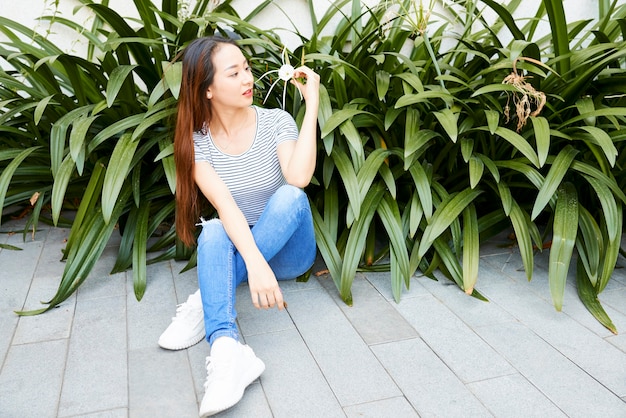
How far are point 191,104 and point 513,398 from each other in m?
1.22

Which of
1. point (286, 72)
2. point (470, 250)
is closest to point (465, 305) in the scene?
point (470, 250)

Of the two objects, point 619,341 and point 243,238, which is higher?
point 243,238

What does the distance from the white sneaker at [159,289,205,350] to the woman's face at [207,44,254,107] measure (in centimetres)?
61

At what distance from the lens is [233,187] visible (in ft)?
6.20

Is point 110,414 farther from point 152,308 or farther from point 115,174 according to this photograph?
point 115,174

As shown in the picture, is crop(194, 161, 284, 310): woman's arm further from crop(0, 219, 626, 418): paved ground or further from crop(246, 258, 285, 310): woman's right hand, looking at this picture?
crop(0, 219, 626, 418): paved ground

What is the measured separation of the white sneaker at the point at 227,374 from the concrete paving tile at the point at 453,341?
0.54m

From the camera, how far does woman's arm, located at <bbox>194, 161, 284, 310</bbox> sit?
1.66 meters

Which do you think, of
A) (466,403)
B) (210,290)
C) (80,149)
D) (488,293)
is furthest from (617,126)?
(80,149)

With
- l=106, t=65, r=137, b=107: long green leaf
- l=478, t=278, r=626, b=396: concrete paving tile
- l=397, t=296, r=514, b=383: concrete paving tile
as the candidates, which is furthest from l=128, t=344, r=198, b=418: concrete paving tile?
l=478, t=278, r=626, b=396: concrete paving tile

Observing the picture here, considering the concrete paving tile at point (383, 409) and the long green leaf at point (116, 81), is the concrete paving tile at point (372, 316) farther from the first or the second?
the long green leaf at point (116, 81)

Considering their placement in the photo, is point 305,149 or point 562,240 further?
point 562,240

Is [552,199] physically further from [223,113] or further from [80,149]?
[80,149]

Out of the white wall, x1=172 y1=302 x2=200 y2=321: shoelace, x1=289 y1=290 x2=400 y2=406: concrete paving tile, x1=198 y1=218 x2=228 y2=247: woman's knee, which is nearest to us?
x1=289 y1=290 x2=400 y2=406: concrete paving tile
